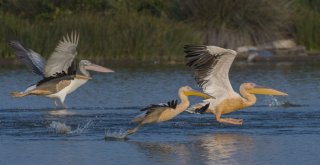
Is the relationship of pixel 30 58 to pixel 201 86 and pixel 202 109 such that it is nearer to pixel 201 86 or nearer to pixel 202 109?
pixel 201 86

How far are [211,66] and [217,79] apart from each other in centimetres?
35

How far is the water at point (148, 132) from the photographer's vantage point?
11.6 m

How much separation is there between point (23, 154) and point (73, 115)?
13.8 feet

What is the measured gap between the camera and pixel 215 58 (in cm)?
1351

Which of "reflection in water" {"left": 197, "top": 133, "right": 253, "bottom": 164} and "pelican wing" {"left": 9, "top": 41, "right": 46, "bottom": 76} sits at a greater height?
"pelican wing" {"left": 9, "top": 41, "right": 46, "bottom": 76}

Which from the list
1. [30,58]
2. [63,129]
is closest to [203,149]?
[63,129]

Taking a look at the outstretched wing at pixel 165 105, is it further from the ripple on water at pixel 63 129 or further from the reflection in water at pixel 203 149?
the ripple on water at pixel 63 129

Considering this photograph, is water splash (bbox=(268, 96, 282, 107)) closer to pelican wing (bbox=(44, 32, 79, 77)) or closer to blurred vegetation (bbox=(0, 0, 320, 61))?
pelican wing (bbox=(44, 32, 79, 77))

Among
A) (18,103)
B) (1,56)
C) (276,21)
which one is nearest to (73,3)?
(1,56)

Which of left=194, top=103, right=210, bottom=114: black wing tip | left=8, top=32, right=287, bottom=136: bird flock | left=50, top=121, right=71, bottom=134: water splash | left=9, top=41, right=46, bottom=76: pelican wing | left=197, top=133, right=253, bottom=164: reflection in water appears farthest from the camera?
left=9, top=41, right=46, bottom=76: pelican wing

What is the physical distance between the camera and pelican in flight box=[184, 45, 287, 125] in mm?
13414

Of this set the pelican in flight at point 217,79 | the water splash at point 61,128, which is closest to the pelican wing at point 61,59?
the water splash at point 61,128

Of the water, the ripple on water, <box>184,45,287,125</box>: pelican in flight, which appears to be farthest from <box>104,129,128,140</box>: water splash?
<box>184,45,287,125</box>: pelican in flight

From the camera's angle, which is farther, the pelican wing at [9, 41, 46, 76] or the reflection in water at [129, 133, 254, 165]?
the pelican wing at [9, 41, 46, 76]
